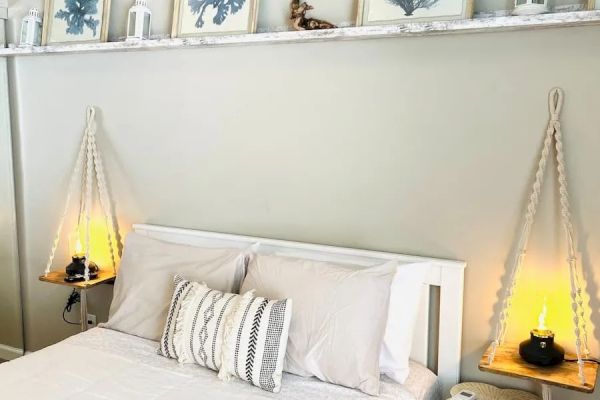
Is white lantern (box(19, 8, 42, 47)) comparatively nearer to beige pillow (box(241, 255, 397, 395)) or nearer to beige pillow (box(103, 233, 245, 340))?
beige pillow (box(103, 233, 245, 340))

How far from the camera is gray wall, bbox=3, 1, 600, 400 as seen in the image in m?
1.97

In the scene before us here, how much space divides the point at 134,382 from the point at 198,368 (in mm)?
232

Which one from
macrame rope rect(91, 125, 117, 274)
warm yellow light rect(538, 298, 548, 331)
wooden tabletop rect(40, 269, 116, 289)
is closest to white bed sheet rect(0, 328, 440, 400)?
warm yellow light rect(538, 298, 548, 331)

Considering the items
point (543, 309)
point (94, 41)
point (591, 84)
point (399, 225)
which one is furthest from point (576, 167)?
point (94, 41)

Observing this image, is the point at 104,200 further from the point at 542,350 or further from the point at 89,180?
the point at 542,350

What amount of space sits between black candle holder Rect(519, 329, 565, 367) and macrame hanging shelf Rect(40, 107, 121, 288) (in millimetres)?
2038

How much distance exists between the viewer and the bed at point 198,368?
6.13ft

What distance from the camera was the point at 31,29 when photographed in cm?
294

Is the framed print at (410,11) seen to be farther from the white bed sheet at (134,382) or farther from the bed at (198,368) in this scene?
the white bed sheet at (134,382)

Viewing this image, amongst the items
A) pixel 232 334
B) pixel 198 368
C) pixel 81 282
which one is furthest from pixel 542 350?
pixel 81 282

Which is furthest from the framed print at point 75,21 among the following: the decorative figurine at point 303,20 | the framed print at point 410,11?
the framed print at point 410,11

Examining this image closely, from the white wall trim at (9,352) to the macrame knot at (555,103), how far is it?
3203 millimetres

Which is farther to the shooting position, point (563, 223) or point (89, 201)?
point (89, 201)

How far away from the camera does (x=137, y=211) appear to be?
2.89 m
